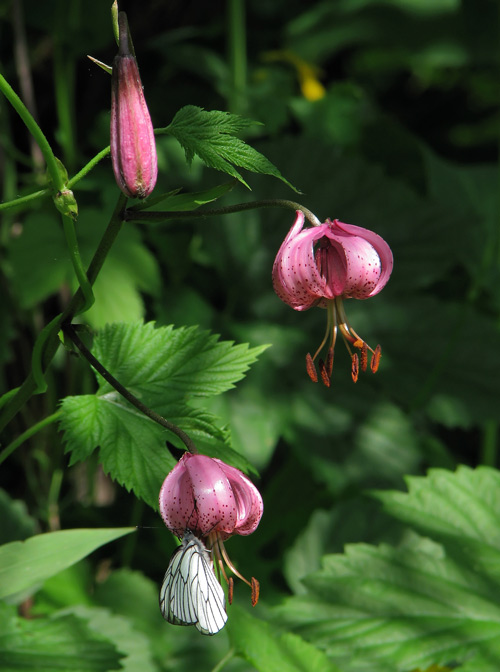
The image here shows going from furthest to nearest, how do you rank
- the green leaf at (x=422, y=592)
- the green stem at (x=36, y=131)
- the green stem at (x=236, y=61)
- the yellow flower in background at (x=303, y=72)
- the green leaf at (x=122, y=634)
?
the yellow flower in background at (x=303, y=72) < the green stem at (x=236, y=61) < the green leaf at (x=122, y=634) < the green leaf at (x=422, y=592) < the green stem at (x=36, y=131)

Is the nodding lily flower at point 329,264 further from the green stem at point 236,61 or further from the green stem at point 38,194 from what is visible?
the green stem at point 236,61

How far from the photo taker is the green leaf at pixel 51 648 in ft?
3.28

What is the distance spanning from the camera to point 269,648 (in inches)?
40.1

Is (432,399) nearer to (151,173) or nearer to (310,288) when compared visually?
(310,288)

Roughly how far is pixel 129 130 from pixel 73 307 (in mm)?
180

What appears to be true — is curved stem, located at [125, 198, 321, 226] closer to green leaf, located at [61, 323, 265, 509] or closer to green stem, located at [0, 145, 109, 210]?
green stem, located at [0, 145, 109, 210]

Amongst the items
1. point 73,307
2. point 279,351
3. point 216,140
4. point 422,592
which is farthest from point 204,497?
point 279,351

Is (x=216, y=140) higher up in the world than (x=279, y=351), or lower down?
higher up

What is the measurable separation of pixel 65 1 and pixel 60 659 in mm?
1534

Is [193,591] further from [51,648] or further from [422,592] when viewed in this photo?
[422,592]

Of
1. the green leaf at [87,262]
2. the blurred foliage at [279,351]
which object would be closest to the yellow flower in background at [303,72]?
the blurred foliage at [279,351]

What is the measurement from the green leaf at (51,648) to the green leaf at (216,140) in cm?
68

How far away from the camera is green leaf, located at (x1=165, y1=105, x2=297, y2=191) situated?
690mm

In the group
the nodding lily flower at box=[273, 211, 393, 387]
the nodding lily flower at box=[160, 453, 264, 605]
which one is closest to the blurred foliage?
the nodding lily flower at box=[160, 453, 264, 605]
